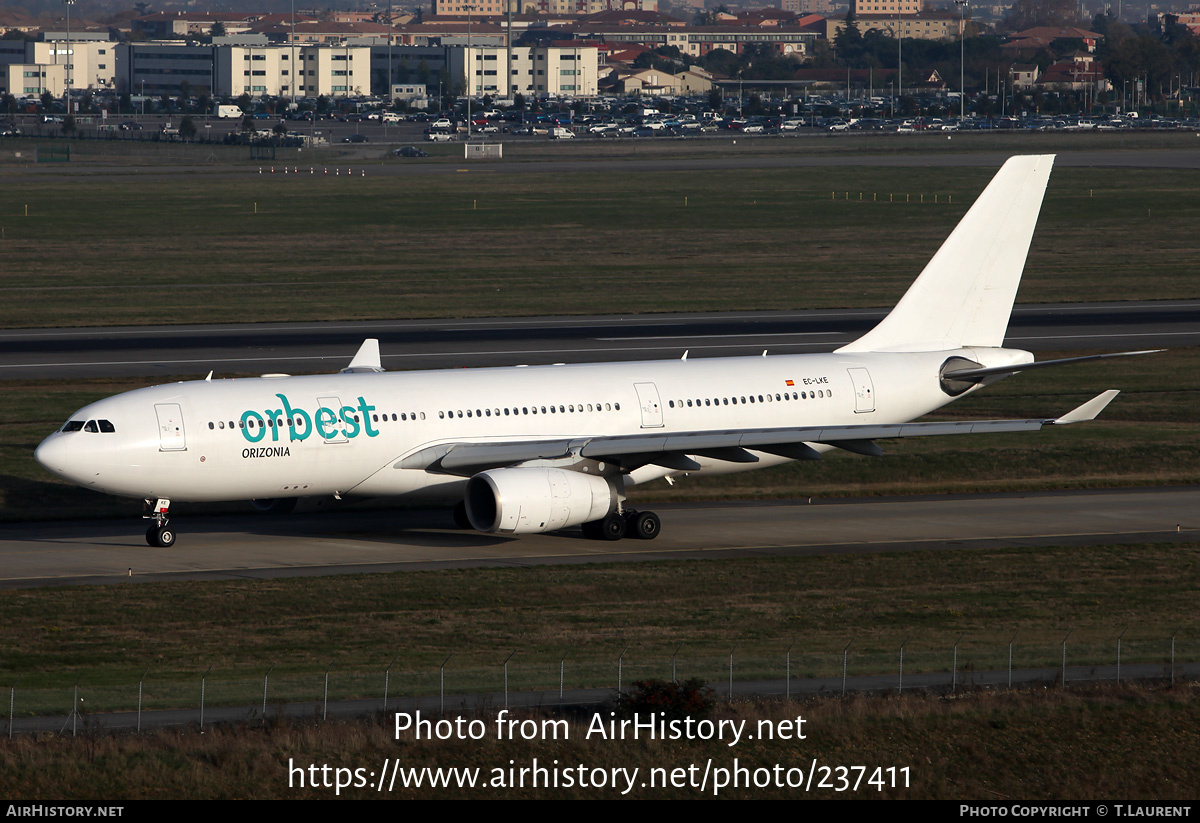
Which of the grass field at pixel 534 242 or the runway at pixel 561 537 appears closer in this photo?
the runway at pixel 561 537

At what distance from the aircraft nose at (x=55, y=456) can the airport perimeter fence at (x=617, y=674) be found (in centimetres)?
1045

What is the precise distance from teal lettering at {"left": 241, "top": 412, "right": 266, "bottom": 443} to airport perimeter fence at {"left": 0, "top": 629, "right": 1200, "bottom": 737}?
435 inches

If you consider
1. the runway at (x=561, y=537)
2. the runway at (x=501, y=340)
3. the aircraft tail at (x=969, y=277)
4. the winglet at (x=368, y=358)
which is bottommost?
the runway at (x=561, y=537)

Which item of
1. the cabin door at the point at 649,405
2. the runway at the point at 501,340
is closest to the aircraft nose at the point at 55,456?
the cabin door at the point at 649,405

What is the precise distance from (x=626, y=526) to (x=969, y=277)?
15676mm

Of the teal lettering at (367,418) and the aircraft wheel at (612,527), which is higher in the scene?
the teal lettering at (367,418)

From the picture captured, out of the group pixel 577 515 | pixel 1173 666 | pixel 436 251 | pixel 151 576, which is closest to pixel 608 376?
pixel 577 515

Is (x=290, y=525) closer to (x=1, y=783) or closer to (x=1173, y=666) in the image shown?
(x=1, y=783)

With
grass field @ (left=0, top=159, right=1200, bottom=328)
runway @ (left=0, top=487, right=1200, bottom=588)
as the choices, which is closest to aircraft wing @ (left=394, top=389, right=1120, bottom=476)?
runway @ (left=0, top=487, right=1200, bottom=588)

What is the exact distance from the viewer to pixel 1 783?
27.4 meters

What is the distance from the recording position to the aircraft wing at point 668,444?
1849 inches

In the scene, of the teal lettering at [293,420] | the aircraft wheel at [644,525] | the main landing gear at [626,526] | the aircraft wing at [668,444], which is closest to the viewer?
the teal lettering at [293,420]

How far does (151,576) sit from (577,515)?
11.6 metres

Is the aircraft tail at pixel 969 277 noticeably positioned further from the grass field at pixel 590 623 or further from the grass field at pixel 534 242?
the grass field at pixel 534 242
